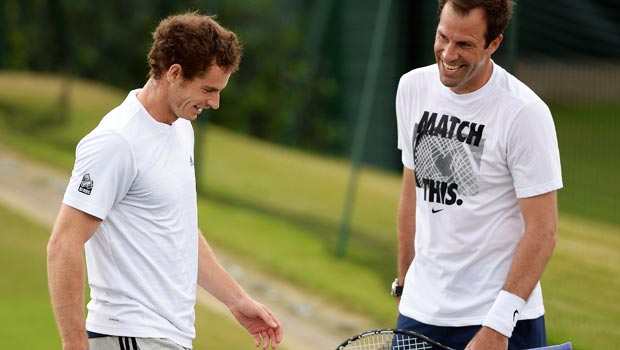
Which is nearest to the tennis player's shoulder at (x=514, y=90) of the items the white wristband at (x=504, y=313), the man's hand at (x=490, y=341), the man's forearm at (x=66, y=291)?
the white wristband at (x=504, y=313)

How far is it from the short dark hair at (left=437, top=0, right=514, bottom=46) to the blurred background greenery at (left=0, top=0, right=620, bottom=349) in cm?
376

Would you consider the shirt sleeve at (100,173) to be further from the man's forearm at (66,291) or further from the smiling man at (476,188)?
the smiling man at (476,188)

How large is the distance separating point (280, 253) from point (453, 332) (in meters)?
6.38

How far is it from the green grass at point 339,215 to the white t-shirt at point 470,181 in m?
3.90

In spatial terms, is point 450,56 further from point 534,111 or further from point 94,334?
point 94,334

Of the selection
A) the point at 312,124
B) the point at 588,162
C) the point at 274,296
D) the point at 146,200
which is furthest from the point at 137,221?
Result: the point at 312,124

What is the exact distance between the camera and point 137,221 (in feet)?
11.4

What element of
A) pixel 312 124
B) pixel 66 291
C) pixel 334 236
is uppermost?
pixel 66 291

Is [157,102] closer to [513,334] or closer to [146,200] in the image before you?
[146,200]

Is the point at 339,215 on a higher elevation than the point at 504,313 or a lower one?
lower

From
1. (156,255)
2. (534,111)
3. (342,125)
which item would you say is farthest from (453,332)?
(342,125)

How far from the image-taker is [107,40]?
18.9 meters

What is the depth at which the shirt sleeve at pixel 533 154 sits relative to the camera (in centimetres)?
358

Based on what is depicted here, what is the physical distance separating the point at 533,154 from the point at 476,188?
26cm
